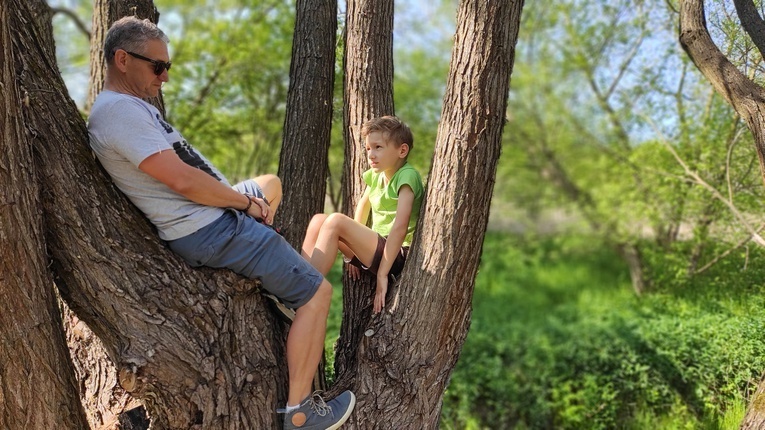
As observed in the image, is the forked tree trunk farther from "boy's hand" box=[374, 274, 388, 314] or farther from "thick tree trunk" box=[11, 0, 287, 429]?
"boy's hand" box=[374, 274, 388, 314]

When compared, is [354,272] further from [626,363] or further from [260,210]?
[626,363]

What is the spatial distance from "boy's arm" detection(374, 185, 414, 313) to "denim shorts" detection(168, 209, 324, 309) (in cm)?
39

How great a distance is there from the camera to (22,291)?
2609mm

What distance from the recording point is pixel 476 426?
5844mm

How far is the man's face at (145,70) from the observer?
2887 mm

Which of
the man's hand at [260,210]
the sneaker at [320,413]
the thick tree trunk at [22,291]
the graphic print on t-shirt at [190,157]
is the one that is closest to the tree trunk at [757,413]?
the sneaker at [320,413]

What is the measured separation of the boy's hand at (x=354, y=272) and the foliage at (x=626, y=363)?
91.8 inches

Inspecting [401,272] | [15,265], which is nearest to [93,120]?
[15,265]

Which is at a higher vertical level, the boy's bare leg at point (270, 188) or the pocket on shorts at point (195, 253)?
the boy's bare leg at point (270, 188)

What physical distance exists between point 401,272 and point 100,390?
1.47 m

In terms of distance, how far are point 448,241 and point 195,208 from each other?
3.60ft

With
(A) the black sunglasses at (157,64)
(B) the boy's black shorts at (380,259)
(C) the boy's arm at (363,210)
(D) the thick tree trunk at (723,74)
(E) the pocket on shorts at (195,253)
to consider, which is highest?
(D) the thick tree trunk at (723,74)

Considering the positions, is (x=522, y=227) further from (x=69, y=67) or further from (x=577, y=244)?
(x=69, y=67)

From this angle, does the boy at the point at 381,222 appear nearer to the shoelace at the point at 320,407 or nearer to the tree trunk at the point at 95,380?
the shoelace at the point at 320,407
